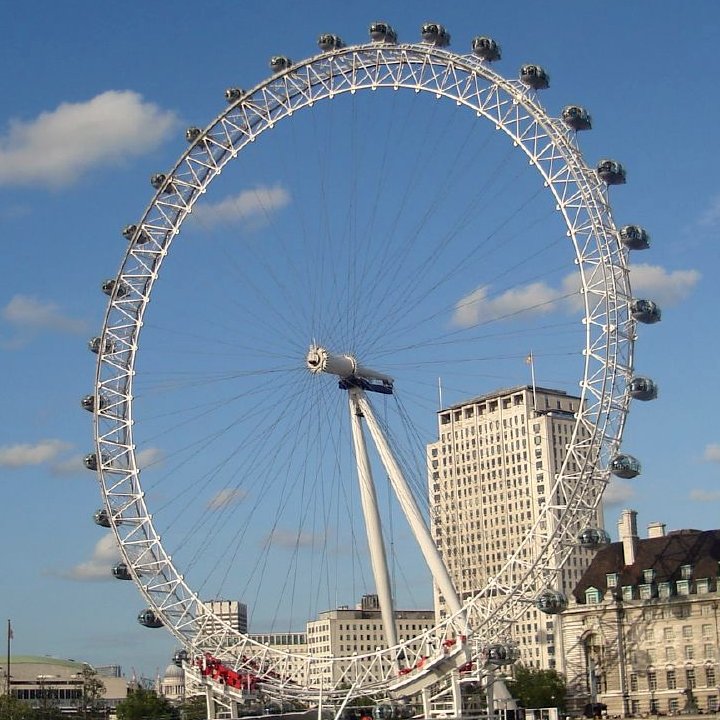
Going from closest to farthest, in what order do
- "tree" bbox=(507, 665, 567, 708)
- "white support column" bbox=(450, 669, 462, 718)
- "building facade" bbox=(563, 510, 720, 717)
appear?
"white support column" bbox=(450, 669, 462, 718)
"building facade" bbox=(563, 510, 720, 717)
"tree" bbox=(507, 665, 567, 708)

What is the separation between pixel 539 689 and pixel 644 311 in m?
60.8

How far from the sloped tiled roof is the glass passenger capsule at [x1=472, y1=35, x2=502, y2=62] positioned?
47.4m

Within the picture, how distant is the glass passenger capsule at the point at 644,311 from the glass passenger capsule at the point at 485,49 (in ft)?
54.5

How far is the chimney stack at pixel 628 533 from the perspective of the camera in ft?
385

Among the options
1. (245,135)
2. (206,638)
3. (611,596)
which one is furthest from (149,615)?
Answer: (611,596)

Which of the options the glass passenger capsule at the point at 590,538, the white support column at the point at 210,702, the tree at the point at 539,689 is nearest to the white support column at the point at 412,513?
the glass passenger capsule at the point at 590,538

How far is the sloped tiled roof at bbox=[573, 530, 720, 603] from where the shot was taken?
110188mm

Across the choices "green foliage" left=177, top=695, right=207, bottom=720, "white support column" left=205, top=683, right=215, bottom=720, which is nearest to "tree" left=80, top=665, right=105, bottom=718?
"green foliage" left=177, top=695, right=207, bottom=720

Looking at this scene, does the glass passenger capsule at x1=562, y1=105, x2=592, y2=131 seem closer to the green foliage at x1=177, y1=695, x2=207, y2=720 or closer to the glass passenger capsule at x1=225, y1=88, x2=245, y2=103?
the glass passenger capsule at x1=225, y1=88, x2=245, y2=103

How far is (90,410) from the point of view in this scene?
8900cm

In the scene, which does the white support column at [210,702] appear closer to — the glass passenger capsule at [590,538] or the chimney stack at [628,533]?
the glass passenger capsule at [590,538]

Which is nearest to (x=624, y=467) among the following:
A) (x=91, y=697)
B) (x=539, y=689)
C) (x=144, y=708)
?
(x=539, y=689)

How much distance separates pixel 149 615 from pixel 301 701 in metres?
12.3

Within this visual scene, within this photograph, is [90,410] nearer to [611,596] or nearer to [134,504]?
[134,504]
